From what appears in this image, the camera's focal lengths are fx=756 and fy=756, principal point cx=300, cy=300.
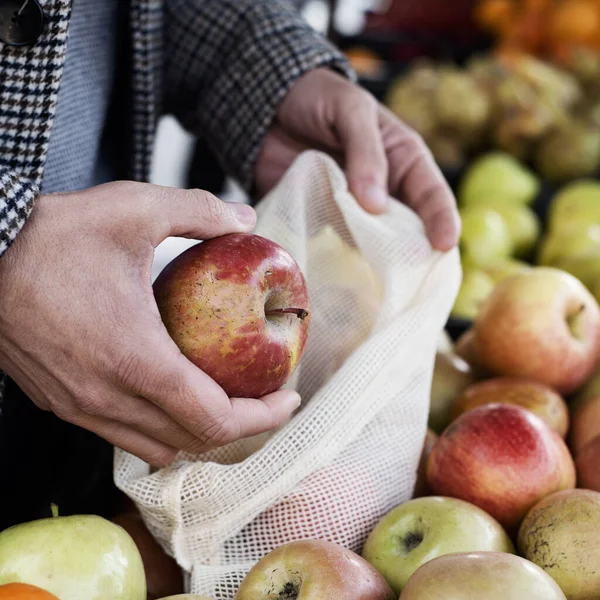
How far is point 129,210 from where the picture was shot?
76 centimetres

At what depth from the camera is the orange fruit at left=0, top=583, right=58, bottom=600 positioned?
65 centimetres

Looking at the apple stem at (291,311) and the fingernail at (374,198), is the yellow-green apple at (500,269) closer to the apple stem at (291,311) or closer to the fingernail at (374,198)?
the fingernail at (374,198)

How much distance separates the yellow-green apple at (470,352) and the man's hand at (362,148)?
1.06 feet

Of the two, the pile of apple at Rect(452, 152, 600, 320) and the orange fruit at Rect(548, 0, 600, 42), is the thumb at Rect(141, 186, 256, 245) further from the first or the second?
the orange fruit at Rect(548, 0, 600, 42)

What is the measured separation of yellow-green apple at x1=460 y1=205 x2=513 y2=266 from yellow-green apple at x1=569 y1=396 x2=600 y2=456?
77 cm

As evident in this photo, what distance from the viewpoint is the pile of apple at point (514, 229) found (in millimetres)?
1741

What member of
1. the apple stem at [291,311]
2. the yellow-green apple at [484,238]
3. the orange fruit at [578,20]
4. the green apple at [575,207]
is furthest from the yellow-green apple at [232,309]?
the orange fruit at [578,20]

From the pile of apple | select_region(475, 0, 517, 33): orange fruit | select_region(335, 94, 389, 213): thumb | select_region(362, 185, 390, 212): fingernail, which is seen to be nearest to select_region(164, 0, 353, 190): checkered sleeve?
select_region(335, 94, 389, 213): thumb

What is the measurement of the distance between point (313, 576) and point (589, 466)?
482 millimetres

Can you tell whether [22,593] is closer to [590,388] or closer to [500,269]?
[590,388]

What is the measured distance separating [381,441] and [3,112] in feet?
2.05

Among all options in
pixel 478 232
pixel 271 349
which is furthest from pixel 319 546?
pixel 478 232

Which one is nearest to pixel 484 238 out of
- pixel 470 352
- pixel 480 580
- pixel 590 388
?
pixel 470 352

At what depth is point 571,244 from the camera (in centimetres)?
182
